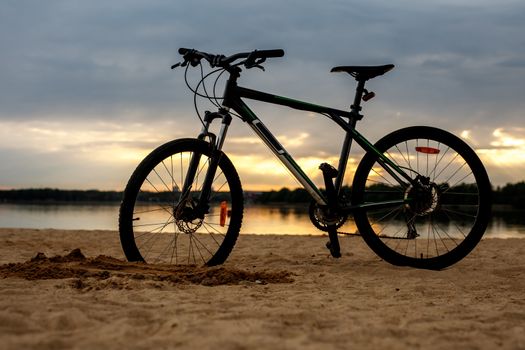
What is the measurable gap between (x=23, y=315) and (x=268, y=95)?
2.73 meters

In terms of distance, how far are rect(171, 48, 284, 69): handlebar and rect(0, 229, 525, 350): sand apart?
1.72 metres

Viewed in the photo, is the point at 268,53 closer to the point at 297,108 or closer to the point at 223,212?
the point at 297,108

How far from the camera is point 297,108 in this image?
4.82 meters

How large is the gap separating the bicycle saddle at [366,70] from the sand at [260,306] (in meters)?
1.73

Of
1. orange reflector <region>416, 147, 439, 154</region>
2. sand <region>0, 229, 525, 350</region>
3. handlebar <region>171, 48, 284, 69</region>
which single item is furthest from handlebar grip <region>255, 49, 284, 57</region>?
sand <region>0, 229, 525, 350</region>

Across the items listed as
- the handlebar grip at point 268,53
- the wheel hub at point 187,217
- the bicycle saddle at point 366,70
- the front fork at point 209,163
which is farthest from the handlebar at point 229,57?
the wheel hub at point 187,217

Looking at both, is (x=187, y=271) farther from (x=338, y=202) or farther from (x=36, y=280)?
(x=338, y=202)

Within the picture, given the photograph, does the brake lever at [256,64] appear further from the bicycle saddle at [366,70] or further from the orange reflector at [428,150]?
the orange reflector at [428,150]

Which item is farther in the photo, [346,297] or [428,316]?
[346,297]

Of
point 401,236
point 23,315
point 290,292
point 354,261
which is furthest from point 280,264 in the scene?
point 23,315

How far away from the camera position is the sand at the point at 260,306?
7.88 feet

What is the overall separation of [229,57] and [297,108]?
0.76 metres

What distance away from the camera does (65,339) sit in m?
2.36

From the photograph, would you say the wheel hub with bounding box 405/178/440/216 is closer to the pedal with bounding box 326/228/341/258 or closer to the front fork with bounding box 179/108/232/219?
the pedal with bounding box 326/228/341/258
